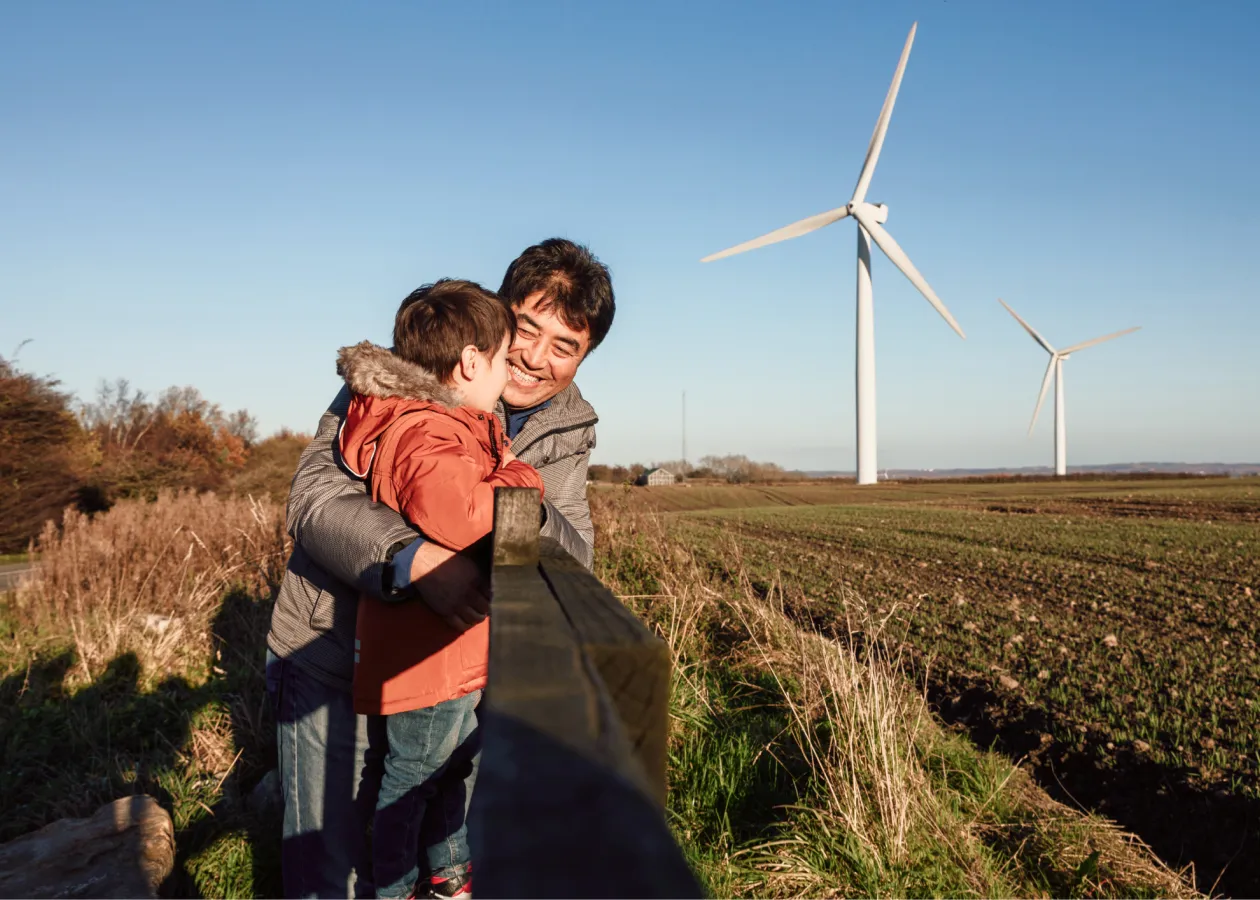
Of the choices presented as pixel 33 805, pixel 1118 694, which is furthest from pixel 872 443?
pixel 33 805

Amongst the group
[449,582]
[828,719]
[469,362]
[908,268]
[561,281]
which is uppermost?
[908,268]

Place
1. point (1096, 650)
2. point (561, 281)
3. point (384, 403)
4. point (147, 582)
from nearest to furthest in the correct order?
point (384, 403)
point (561, 281)
point (1096, 650)
point (147, 582)

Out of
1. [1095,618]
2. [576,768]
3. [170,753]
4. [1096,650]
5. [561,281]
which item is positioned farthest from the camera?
[1095,618]

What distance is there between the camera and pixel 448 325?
7.11 ft

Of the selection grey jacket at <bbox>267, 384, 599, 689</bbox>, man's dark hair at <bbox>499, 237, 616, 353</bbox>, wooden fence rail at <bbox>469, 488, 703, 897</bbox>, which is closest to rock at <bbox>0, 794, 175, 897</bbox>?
grey jacket at <bbox>267, 384, 599, 689</bbox>

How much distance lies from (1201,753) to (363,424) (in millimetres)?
4630

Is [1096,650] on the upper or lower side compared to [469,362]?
lower

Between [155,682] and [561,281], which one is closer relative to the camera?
[561,281]

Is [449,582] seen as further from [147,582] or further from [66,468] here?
[66,468]

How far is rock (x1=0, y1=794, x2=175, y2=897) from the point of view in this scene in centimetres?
266

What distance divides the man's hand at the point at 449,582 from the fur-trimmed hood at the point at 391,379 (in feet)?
1.48

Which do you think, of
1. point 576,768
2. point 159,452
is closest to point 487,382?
point 576,768

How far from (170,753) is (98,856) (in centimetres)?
179

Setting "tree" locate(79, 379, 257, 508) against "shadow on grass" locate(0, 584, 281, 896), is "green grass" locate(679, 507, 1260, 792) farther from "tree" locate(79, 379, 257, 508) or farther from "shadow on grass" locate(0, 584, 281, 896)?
"tree" locate(79, 379, 257, 508)
